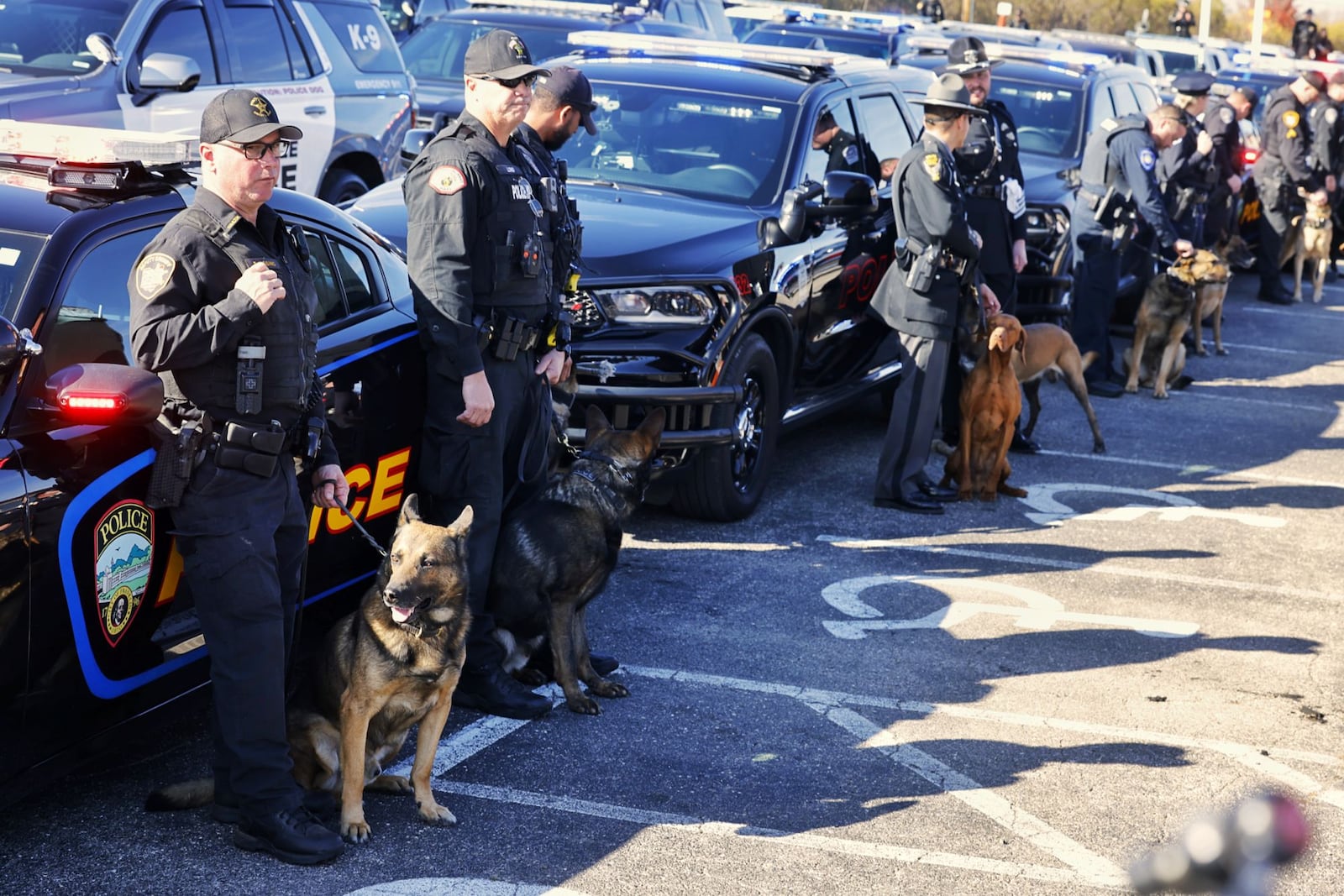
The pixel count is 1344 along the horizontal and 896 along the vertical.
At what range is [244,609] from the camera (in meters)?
3.58

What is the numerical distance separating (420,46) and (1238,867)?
43.7 feet

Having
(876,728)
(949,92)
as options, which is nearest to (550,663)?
(876,728)

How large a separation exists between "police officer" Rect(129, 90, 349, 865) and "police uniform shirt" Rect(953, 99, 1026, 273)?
4.97m

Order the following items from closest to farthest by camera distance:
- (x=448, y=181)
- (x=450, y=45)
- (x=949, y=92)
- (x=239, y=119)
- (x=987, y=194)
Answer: (x=239, y=119)
(x=448, y=181)
(x=949, y=92)
(x=987, y=194)
(x=450, y=45)

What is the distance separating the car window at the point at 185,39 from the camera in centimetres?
858

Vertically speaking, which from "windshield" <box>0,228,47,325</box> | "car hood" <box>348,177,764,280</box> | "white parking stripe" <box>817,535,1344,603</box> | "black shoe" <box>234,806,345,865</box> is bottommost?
"white parking stripe" <box>817,535,1344,603</box>

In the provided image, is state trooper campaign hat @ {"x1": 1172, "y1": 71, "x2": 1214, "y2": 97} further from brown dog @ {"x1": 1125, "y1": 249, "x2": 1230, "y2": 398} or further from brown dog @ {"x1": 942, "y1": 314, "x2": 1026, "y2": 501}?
brown dog @ {"x1": 942, "y1": 314, "x2": 1026, "y2": 501}

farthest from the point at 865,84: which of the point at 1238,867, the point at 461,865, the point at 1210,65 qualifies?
the point at 1210,65

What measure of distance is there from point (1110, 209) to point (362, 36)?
5385 millimetres

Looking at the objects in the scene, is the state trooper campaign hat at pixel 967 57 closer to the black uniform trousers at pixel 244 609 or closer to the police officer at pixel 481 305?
the police officer at pixel 481 305

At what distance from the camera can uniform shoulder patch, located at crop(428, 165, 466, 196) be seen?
4438mm

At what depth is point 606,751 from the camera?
4.52 m

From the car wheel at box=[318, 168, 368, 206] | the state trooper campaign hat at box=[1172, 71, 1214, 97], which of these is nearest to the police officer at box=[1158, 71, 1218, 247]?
the state trooper campaign hat at box=[1172, 71, 1214, 97]

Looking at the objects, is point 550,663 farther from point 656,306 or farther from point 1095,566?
point 1095,566
